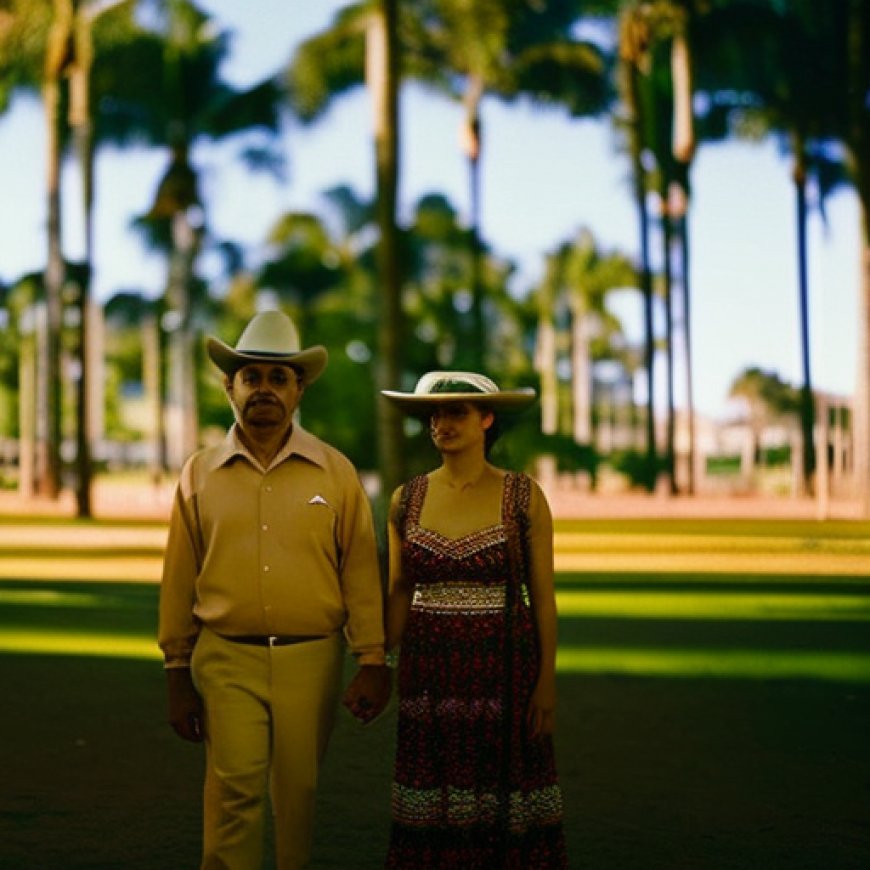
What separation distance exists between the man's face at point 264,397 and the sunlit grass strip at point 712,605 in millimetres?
10344

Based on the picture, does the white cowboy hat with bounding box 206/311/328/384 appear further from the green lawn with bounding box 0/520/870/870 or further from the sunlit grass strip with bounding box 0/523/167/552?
the sunlit grass strip with bounding box 0/523/167/552

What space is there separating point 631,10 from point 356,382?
15090 mm

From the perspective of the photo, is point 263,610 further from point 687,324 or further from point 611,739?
point 687,324

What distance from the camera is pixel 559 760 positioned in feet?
25.8

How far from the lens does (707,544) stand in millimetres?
24359

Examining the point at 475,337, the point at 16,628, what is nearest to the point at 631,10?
the point at 475,337

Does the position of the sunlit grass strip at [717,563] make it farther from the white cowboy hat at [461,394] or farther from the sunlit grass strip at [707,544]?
the white cowboy hat at [461,394]

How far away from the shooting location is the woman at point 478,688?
466cm

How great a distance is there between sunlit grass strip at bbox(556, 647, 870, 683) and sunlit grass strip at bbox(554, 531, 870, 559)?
10429 mm

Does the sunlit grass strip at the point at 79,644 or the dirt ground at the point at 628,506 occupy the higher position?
the dirt ground at the point at 628,506

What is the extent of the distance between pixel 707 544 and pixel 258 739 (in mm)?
20311

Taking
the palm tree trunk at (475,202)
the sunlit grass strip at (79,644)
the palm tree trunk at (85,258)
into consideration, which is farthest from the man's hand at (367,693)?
the palm tree trunk at (475,202)

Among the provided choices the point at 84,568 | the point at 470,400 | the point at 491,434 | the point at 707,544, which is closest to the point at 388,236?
the point at 84,568

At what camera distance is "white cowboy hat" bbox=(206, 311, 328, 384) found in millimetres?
4816
